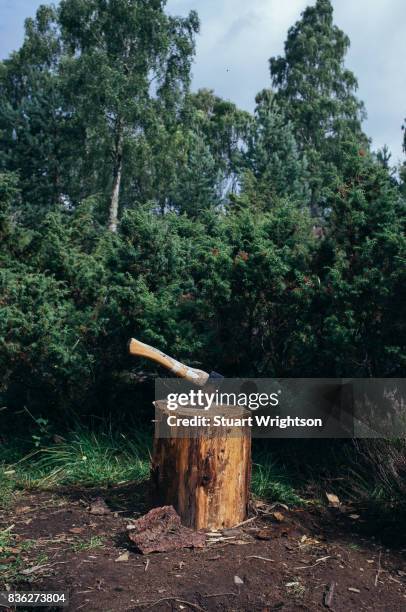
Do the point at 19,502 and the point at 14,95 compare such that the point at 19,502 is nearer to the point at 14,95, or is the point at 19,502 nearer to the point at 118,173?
the point at 118,173

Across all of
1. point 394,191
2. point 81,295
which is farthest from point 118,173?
point 394,191

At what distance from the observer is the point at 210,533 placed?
395 cm

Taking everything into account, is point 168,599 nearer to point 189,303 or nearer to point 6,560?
point 6,560

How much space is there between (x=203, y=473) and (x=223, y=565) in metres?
0.65

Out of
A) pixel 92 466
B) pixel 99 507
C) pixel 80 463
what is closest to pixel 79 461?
pixel 80 463

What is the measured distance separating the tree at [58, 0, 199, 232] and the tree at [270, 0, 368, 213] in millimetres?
7949

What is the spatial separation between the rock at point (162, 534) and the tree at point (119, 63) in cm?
2100

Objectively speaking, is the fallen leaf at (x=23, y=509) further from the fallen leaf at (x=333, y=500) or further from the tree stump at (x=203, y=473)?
the fallen leaf at (x=333, y=500)

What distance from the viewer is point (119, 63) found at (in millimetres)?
24750

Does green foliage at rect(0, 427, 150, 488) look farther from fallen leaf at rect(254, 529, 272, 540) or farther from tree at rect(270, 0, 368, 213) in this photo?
tree at rect(270, 0, 368, 213)

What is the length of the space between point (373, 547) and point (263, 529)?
0.67 meters

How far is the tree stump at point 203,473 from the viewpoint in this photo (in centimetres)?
399

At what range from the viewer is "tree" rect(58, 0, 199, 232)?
24328mm

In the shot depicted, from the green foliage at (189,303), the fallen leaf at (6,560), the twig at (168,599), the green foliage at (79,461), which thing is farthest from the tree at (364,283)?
the fallen leaf at (6,560)
